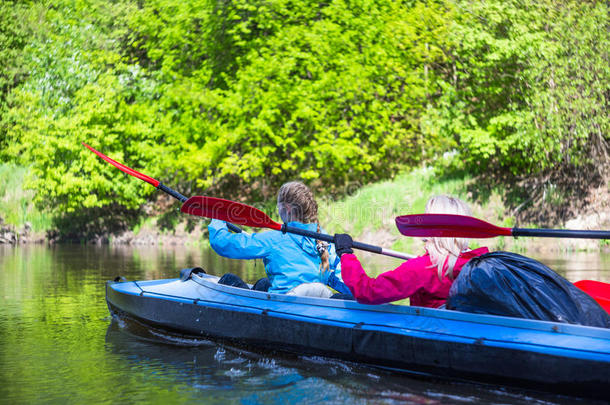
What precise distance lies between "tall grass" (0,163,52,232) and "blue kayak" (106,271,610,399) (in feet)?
46.9

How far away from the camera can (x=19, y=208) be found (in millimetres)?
18891

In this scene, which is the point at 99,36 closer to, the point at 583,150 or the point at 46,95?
the point at 46,95

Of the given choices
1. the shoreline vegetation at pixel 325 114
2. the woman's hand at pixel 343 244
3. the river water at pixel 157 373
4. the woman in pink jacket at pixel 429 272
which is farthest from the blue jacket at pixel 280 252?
the shoreline vegetation at pixel 325 114

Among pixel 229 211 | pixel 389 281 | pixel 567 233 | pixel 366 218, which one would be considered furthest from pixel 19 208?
pixel 567 233

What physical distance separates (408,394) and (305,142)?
1452 cm

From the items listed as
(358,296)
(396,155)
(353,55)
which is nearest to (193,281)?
(358,296)

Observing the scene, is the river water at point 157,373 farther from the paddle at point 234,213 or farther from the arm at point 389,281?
the paddle at point 234,213

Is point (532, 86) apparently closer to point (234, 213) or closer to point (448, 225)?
point (234, 213)

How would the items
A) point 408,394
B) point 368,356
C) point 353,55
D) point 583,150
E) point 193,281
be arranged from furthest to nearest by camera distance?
point 353,55 → point 583,150 → point 193,281 → point 368,356 → point 408,394

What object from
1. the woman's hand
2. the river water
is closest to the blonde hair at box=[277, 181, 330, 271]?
the woman's hand

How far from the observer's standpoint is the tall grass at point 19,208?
1877 centimetres

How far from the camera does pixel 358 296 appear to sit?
4.44 meters

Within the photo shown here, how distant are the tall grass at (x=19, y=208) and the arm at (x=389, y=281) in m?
16.0

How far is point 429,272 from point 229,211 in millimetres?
1772
